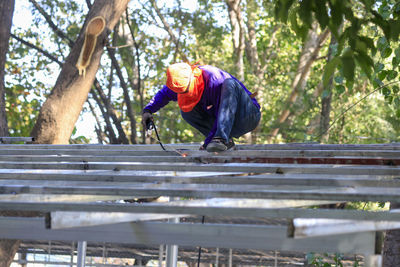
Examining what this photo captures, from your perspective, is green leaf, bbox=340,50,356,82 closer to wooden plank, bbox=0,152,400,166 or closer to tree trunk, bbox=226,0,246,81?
wooden plank, bbox=0,152,400,166

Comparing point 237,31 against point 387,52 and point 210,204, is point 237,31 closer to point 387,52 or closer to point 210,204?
point 387,52

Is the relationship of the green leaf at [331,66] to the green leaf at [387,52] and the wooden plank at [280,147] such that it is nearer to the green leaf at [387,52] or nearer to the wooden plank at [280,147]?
the wooden plank at [280,147]

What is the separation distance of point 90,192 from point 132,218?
1.10 ft

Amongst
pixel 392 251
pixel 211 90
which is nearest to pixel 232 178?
pixel 211 90

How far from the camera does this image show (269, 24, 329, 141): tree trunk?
14377 millimetres

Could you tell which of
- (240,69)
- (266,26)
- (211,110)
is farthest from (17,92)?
(211,110)

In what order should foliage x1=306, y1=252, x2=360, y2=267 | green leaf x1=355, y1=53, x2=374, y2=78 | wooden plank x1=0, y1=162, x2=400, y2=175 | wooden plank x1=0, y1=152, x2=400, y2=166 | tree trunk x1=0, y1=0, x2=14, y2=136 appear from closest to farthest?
1. green leaf x1=355, y1=53, x2=374, y2=78
2. wooden plank x1=0, y1=162, x2=400, y2=175
3. wooden plank x1=0, y1=152, x2=400, y2=166
4. foliage x1=306, y1=252, x2=360, y2=267
5. tree trunk x1=0, y1=0, x2=14, y2=136

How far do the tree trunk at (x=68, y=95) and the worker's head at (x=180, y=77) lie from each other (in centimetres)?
330

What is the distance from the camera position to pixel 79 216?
2.34 m

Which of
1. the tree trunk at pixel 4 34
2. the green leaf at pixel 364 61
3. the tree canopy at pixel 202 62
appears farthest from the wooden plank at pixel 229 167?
the tree canopy at pixel 202 62

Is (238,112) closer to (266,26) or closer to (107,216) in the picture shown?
(107,216)

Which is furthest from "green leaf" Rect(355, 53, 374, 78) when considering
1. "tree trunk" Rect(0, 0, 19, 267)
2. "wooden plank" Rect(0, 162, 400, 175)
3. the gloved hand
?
"tree trunk" Rect(0, 0, 19, 267)

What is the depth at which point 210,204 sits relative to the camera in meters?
2.37

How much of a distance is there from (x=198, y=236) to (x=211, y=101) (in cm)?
239
